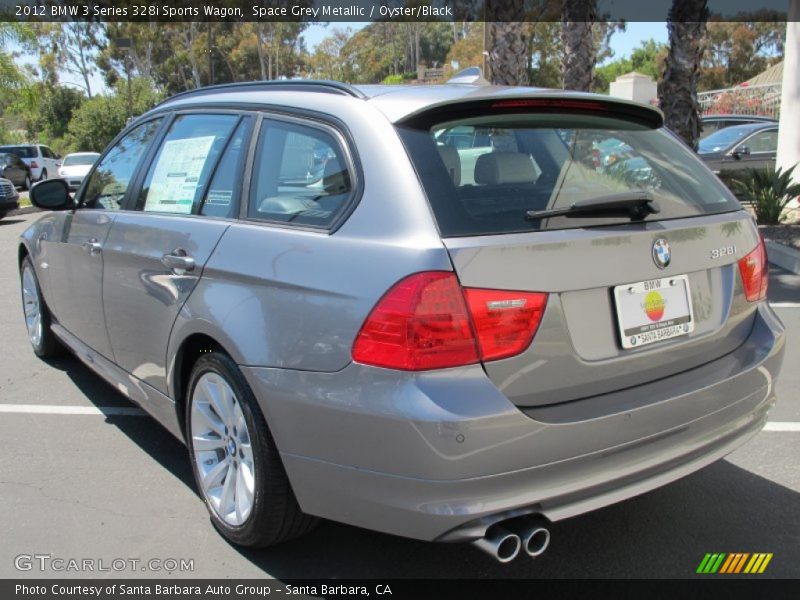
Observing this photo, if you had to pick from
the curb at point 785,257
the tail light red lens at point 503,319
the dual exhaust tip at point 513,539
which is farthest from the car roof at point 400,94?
the curb at point 785,257

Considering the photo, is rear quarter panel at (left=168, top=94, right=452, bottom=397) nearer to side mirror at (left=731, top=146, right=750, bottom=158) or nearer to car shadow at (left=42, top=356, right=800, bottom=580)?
car shadow at (left=42, top=356, right=800, bottom=580)

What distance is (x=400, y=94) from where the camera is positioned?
114 inches

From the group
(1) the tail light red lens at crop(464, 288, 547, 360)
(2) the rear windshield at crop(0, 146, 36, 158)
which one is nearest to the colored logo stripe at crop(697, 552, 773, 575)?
(1) the tail light red lens at crop(464, 288, 547, 360)

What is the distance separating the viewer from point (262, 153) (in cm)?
318

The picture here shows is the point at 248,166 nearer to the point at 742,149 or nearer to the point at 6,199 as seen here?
the point at 742,149

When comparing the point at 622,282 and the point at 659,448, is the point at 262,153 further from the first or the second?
the point at 659,448

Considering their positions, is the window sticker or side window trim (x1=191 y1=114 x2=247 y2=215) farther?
the window sticker

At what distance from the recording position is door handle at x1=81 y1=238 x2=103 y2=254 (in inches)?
164

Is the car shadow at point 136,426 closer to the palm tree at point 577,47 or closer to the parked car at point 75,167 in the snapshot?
the palm tree at point 577,47

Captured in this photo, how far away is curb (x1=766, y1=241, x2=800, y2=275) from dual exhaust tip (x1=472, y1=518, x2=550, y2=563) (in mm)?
7301

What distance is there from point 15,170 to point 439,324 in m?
28.6

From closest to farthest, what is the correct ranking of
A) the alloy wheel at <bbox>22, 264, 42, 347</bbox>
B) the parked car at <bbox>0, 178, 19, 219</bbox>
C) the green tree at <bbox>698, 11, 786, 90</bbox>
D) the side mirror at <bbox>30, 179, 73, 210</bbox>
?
the side mirror at <bbox>30, 179, 73, 210</bbox> → the alloy wheel at <bbox>22, 264, 42, 347</bbox> → the parked car at <bbox>0, 178, 19, 219</bbox> → the green tree at <bbox>698, 11, 786, 90</bbox>

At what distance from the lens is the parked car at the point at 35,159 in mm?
29031

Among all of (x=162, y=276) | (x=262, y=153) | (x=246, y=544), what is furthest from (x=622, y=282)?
(x=162, y=276)
